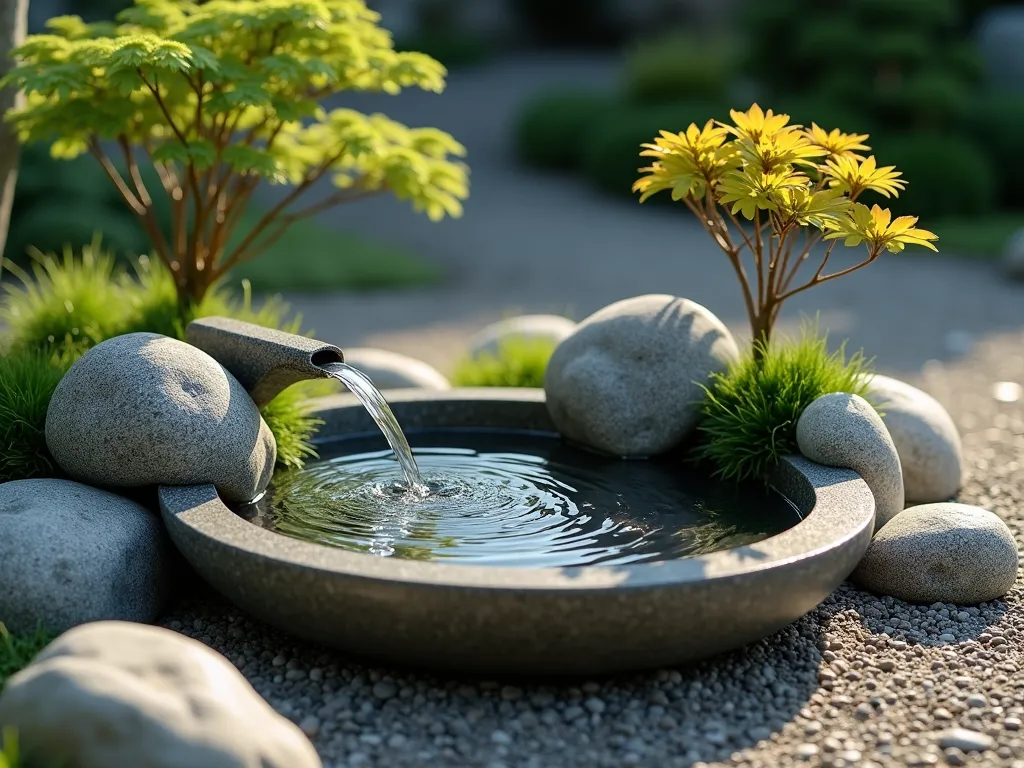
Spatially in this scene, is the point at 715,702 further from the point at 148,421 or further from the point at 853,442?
Result: the point at 148,421

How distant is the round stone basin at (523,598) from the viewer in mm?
3467

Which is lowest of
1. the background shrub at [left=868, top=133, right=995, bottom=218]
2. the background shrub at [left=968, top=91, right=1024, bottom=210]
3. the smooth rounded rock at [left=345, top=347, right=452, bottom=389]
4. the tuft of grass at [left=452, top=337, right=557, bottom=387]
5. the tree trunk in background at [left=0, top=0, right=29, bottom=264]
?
the smooth rounded rock at [left=345, top=347, right=452, bottom=389]

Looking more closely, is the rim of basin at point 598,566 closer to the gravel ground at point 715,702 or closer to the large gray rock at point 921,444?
the gravel ground at point 715,702

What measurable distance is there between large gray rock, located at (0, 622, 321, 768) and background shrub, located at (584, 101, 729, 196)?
39.9 feet

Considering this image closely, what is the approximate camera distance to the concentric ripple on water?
13.8 ft

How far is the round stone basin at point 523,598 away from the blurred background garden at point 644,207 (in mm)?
4506

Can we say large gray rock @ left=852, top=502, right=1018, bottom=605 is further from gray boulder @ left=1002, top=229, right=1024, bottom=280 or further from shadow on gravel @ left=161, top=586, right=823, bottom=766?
gray boulder @ left=1002, top=229, right=1024, bottom=280

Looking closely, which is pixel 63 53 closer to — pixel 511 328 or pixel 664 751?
pixel 511 328

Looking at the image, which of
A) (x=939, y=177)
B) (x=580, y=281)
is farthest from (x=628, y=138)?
(x=580, y=281)

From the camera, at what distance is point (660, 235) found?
1370 centimetres

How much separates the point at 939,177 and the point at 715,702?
Result: 11.4 m

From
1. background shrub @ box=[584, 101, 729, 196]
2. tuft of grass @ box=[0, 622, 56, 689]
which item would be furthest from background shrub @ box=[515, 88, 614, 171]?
tuft of grass @ box=[0, 622, 56, 689]

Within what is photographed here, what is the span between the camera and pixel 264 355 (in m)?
4.65

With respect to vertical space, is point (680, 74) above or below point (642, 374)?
above
